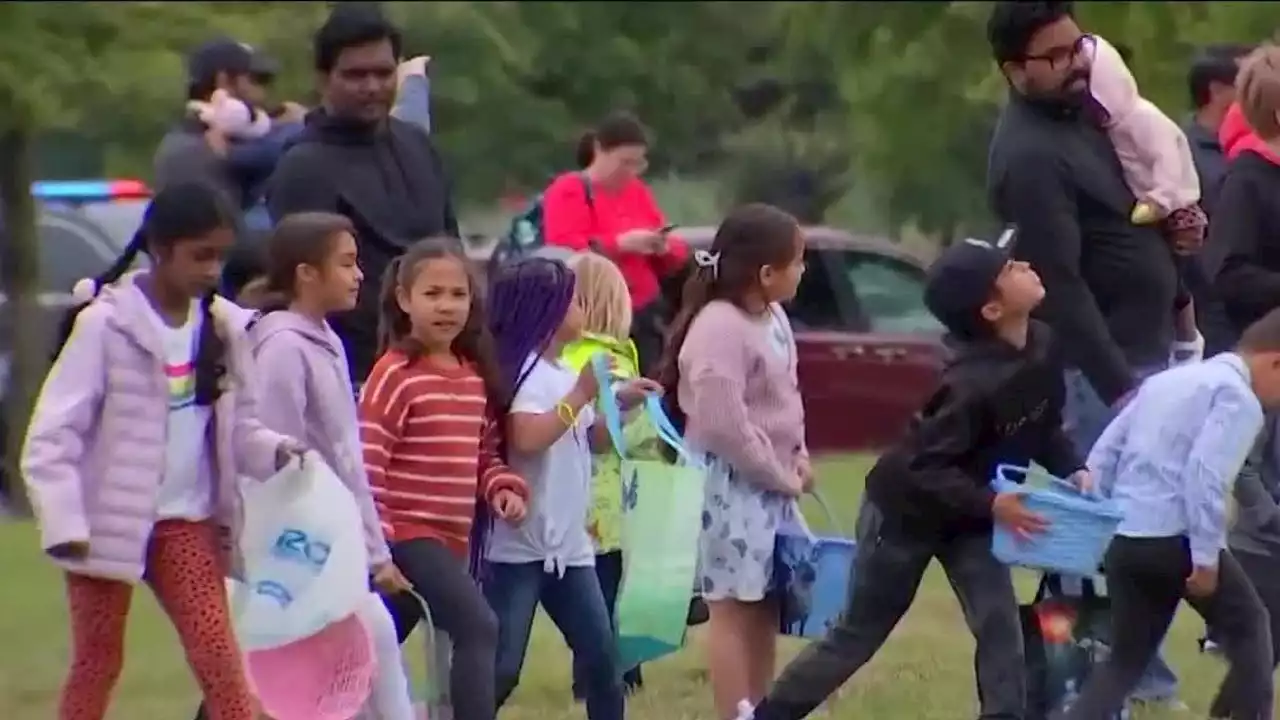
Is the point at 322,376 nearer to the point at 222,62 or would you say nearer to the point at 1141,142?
the point at 1141,142

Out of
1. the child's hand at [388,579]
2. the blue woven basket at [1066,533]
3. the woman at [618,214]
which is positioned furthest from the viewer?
the woman at [618,214]

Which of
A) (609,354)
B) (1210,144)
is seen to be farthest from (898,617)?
(1210,144)

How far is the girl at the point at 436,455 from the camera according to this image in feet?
22.7

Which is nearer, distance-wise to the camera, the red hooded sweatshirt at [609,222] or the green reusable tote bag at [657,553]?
the green reusable tote bag at [657,553]

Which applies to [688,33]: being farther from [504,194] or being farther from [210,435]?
[210,435]

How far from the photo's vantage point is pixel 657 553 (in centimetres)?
742

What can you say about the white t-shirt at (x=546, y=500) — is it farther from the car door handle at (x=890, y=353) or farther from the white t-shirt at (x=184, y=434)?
the car door handle at (x=890, y=353)

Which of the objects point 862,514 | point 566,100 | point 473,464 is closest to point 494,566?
point 473,464

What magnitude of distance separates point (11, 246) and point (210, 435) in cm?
1132

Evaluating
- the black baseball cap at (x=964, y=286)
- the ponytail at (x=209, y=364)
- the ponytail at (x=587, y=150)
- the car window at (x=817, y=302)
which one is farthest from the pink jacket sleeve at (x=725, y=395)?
the car window at (x=817, y=302)

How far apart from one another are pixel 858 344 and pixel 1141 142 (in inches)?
428

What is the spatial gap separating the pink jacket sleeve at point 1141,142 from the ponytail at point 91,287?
2.74 metres

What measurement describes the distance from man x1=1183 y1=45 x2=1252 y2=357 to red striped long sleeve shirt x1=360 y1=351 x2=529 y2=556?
258 cm

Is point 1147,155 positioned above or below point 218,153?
above
